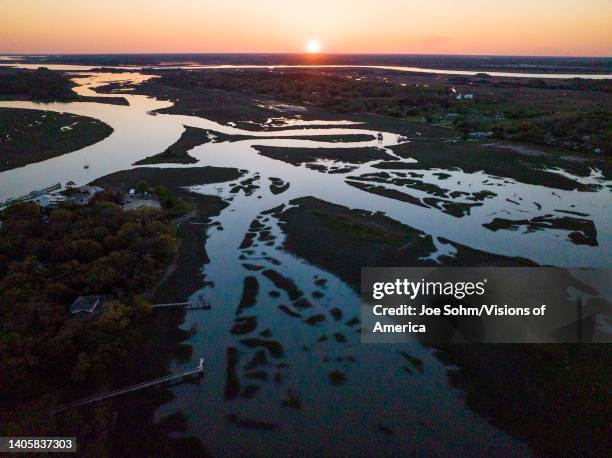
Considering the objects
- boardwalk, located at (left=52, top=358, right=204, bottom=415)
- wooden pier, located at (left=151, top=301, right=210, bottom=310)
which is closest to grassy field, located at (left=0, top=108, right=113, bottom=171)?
wooden pier, located at (left=151, top=301, right=210, bottom=310)

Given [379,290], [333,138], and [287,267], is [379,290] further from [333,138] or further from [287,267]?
[333,138]

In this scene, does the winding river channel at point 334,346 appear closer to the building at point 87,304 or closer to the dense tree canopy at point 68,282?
the dense tree canopy at point 68,282

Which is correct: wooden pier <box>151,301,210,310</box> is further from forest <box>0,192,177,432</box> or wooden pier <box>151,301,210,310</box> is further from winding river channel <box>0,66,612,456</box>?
forest <box>0,192,177,432</box>

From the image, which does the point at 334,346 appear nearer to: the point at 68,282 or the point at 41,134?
the point at 68,282

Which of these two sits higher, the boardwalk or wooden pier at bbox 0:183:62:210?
wooden pier at bbox 0:183:62:210

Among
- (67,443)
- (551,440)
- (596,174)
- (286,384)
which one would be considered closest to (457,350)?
(551,440)

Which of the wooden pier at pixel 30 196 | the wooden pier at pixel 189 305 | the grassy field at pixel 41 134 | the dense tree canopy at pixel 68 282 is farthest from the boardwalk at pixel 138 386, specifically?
the grassy field at pixel 41 134
